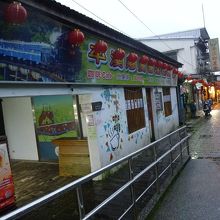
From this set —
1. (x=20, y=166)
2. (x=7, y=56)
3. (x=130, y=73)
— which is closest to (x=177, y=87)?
(x=130, y=73)

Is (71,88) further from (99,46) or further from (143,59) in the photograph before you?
(143,59)

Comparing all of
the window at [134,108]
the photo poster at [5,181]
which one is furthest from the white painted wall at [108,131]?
the photo poster at [5,181]

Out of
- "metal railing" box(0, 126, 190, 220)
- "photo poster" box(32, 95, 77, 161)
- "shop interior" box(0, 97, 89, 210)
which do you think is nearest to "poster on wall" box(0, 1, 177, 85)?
"shop interior" box(0, 97, 89, 210)

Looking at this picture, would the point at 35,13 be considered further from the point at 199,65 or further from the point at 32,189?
the point at 199,65

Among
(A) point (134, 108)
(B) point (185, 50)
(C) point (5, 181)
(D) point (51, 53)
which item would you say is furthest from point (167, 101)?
(B) point (185, 50)

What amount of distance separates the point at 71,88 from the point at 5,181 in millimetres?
2752

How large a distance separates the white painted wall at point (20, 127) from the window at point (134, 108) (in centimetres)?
384

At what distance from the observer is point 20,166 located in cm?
1114

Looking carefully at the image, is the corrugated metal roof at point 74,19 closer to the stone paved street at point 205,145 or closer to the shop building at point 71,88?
the shop building at point 71,88

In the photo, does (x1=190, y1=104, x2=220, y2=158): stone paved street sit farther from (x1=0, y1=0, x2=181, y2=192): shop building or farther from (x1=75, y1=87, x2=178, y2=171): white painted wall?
(x1=75, y1=87, x2=178, y2=171): white painted wall

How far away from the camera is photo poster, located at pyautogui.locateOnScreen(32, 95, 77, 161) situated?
1077 centimetres

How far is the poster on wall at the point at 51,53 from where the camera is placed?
5449 millimetres

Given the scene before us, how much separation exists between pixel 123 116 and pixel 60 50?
4.27 m

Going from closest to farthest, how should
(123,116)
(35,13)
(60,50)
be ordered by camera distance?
(35,13) < (60,50) < (123,116)
